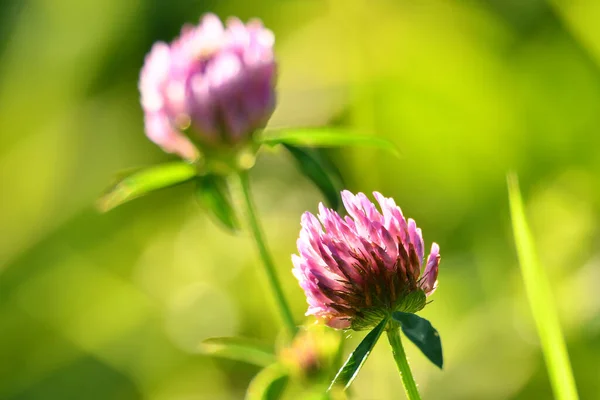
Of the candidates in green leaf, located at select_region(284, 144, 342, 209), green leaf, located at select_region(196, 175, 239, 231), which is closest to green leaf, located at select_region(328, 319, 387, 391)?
green leaf, located at select_region(284, 144, 342, 209)

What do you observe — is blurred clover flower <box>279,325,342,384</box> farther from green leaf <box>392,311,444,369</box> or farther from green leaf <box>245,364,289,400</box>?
green leaf <box>392,311,444,369</box>

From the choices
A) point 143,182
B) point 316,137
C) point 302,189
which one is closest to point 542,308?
point 316,137

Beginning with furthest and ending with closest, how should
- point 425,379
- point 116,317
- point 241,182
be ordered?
1. point 116,317
2. point 425,379
3. point 241,182

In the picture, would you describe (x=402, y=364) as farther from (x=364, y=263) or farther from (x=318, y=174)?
(x=318, y=174)

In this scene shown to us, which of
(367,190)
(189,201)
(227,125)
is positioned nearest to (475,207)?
(367,190)

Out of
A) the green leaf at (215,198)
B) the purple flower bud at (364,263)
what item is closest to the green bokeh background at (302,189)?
the green leaf at (215,198)

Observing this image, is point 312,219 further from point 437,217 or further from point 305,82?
point 305,82

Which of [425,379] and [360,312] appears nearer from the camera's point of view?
[360,312]
